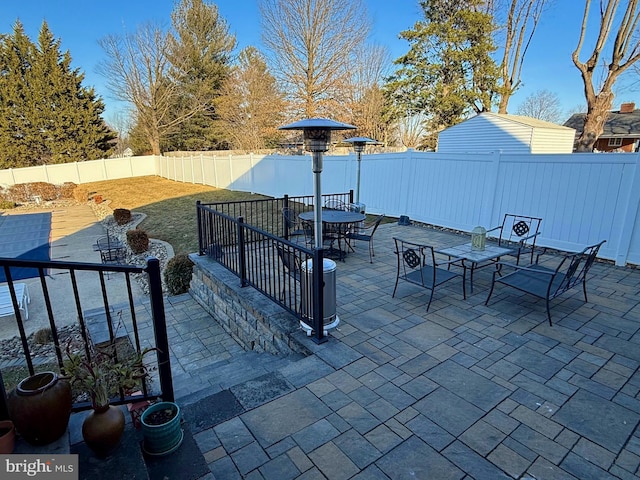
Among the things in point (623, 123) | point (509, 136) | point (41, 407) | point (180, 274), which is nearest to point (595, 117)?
point (509, 136)

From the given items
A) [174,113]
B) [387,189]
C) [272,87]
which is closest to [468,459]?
[387,189]

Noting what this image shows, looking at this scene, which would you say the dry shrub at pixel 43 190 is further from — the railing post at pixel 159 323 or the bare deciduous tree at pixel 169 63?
the railing post at pixel 159 323

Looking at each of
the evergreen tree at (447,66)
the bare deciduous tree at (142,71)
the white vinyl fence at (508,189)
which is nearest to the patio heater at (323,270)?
the white vinyl fence at (508,189)

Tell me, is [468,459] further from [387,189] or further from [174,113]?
[174,113]

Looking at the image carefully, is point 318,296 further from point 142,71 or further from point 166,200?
point 142,71

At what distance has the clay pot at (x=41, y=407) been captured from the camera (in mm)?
1499

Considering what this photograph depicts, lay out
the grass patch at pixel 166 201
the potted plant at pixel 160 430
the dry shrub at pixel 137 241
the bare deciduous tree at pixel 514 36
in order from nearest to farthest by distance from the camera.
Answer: the potted plant at pixel 160 430
the dry shrub at pixel 137 241
the grass patch at pixel 166 201
the bare deciduous tree at pixel 514 36

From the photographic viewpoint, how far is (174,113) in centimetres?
2567

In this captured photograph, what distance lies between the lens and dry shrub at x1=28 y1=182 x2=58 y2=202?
711 inches

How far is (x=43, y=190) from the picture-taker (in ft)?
59.7

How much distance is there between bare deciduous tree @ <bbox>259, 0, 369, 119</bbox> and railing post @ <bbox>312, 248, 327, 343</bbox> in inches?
546

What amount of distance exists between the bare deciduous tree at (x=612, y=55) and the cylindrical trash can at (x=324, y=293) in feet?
41.7

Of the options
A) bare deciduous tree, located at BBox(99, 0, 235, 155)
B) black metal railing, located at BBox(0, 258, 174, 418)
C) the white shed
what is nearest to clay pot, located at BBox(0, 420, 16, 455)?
black metal railing, located at BBox(0, 258, 174, 418)

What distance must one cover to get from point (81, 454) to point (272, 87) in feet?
60.3
